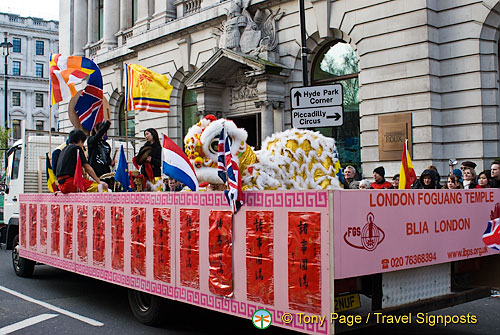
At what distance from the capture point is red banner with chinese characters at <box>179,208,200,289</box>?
583 cm

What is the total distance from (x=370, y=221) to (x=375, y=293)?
749 millimetres

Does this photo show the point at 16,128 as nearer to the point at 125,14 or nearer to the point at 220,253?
the point at 125,14

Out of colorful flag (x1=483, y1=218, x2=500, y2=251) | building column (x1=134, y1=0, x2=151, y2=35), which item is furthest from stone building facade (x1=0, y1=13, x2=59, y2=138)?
colorful flag (x1=483, y1=218, x2=500, y2=251)

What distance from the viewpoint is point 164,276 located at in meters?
6.30

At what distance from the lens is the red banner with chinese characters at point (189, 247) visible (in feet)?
19.1

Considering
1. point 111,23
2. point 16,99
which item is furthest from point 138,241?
point 16,99

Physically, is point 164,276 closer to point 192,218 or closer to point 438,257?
point 192,218

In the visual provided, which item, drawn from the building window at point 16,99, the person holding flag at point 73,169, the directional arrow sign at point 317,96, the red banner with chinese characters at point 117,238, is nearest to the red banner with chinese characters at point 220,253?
the red banner with chinese characters at point 117,238

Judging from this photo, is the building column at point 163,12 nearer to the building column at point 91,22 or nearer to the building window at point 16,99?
the building column at point 91,22

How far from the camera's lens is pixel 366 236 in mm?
4641

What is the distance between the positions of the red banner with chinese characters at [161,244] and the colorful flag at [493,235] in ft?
10.8

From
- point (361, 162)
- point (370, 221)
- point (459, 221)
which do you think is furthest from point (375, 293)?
point (361, 162)

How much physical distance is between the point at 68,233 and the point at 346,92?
11017mm

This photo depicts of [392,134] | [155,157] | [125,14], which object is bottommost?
[155,157]
